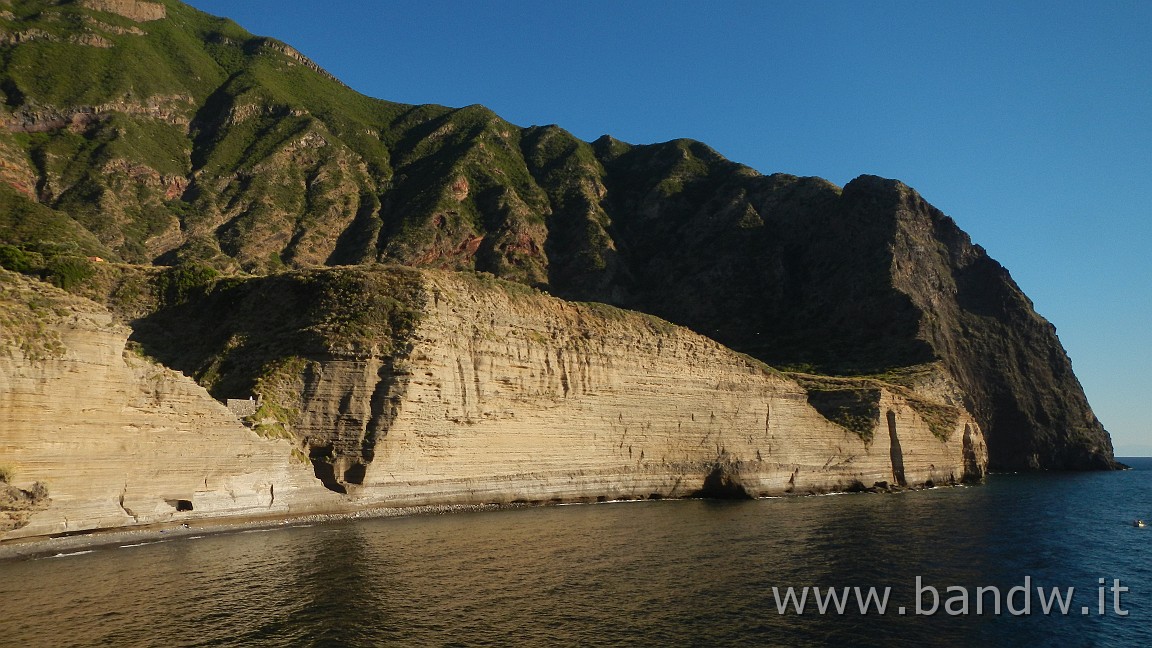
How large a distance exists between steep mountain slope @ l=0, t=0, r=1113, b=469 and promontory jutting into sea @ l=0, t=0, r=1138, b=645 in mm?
496

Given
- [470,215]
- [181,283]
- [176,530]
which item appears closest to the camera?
[176,530]

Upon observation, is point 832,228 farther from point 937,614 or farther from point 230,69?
point 230,69

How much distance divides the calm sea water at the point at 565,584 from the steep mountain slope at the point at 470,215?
5339 cm

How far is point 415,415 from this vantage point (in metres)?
34.7

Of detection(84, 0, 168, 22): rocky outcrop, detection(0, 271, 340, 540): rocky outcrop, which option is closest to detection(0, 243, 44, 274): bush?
detection(0, 271, 340, 540): rocky outcrop

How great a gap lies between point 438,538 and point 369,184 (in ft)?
286

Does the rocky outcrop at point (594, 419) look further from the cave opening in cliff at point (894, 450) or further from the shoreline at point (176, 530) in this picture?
the shoreline at point (176, 530)

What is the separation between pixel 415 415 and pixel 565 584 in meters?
17.9

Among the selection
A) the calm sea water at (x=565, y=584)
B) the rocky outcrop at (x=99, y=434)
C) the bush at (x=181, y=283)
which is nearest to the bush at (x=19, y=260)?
the bush at (x=181, y=283)

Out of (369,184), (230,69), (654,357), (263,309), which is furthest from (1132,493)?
(230,69)

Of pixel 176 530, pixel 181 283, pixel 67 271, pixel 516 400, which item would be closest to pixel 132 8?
pixel 67 271

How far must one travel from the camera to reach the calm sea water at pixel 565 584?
1470cm

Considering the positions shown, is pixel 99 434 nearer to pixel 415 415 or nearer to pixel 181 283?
pixel 415 415

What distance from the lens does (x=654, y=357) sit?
48375 mm
